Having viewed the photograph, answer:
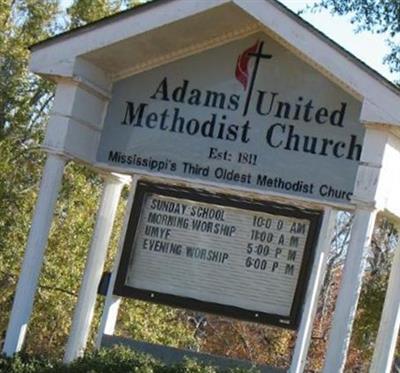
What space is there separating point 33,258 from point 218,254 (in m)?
1.95

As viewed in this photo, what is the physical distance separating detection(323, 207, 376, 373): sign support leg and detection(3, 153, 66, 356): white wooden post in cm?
334

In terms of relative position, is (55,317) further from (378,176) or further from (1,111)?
(378,176)

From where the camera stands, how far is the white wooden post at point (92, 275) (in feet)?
47.0

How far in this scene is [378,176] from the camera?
12.3m

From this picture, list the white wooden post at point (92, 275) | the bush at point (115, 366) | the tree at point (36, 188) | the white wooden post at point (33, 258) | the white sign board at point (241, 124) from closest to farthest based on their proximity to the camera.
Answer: the bush at point (115, 366) → the white sign board at point (241, 124) → the white wooden post at point (33, 258) → the white wooden post at point (92, 275) → the tree at point (36, 188)

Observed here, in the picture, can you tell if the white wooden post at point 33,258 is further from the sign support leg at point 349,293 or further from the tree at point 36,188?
the tree at point 36,188

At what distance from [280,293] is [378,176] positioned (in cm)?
167

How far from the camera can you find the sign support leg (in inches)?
476

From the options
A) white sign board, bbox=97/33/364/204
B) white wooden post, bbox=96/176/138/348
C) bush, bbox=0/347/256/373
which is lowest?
bush, bbox=0/347/256/373

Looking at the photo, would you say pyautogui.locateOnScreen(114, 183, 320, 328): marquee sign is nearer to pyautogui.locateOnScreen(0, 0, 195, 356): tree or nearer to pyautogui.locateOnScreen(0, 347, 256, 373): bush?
pyautogui.locateOnScreen(0, 347, 256, 373): bush

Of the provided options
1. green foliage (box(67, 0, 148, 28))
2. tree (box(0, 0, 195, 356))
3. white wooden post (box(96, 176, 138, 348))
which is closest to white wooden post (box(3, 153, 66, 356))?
white wooden post (box(96, 176, 138, 348))

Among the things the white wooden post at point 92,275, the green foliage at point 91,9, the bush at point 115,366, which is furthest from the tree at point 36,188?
the bush at point 115,366

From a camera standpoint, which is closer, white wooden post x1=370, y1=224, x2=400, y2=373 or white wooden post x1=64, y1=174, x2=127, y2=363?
white wooden post x1=370, y1=224, x2=400, y2=373

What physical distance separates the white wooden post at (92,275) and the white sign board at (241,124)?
0.76m
